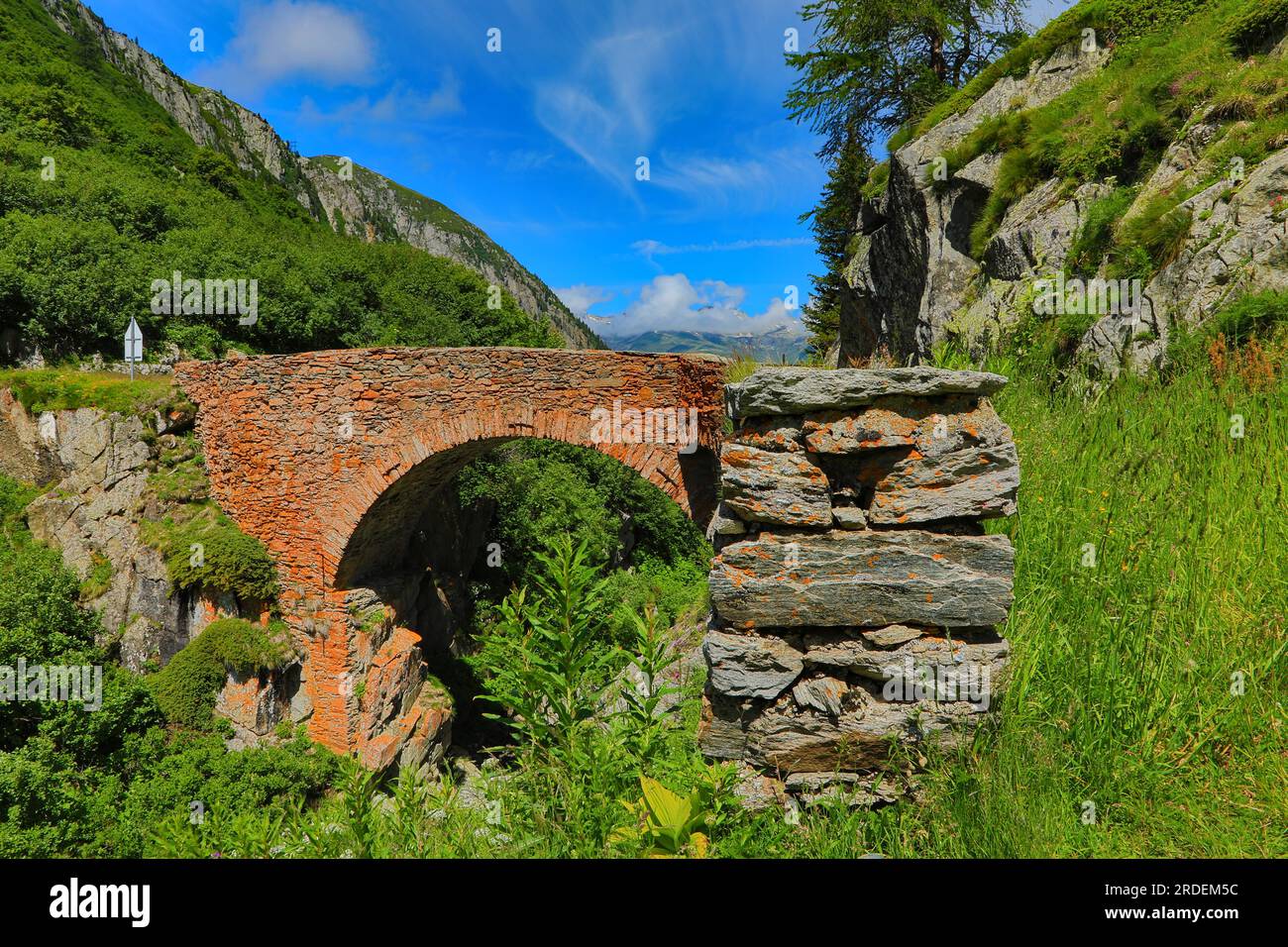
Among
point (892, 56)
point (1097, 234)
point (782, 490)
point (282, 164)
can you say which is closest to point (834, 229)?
point (892, 56)

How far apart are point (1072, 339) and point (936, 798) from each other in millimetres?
5478

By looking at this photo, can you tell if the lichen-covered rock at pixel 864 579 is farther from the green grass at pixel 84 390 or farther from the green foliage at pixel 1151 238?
the green grass at pixel 84 390

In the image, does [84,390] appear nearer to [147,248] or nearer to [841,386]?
[147,248]

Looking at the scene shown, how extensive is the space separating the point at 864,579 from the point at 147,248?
25322mm

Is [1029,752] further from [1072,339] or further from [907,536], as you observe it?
[1072,339]

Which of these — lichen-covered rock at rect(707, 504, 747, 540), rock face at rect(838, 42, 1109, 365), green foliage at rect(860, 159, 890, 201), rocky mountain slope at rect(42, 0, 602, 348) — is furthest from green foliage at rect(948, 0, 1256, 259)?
rocky mountain slope at rect(42, 0, 602, 348)

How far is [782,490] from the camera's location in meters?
3.24

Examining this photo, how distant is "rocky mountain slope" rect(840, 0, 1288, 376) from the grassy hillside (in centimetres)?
1949

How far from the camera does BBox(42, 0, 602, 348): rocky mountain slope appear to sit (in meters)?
44.0

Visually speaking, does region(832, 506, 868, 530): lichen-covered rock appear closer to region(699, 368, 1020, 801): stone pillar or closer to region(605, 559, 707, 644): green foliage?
region(699, 368, 1020, 801): stone pillar

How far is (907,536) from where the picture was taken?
3109mm

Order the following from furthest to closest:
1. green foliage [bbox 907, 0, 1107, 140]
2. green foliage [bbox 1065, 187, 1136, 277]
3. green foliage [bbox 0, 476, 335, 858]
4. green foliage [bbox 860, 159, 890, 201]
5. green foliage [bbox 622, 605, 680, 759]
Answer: green foliage [bbox 860, 159, 890, 201], green foliage [bbox 907, 0, 1107, 140], green foliage [bbox 0, 476, 335, 858], green foliage [bbox 1065, 187, 1136, 277], green foliage [bbox 622, 605, 680, 759]

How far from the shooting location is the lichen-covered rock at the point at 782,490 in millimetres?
3223

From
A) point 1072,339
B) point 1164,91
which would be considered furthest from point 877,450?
point 1164,91
